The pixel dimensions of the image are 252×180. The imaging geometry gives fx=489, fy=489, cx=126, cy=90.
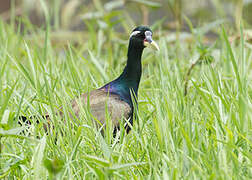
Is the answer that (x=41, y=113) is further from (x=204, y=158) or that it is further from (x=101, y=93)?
(x=204, y=158)

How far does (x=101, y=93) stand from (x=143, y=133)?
0.66 metres

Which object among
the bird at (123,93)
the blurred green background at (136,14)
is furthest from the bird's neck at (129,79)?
the blurred green background at (136,14)

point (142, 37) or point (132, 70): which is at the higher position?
point (142, 37)

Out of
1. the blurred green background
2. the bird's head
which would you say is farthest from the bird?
the blurred green background

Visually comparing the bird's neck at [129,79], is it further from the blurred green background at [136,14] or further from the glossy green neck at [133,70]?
the blurred green background at [136,14]

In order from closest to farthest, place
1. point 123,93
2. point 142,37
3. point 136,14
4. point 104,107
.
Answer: point 104,107, point 123,93, point 142,37, point 136,14

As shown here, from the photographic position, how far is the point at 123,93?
2910 millimetres

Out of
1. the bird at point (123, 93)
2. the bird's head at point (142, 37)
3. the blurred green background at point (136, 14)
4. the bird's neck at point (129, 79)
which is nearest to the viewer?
the bird at point (123, 93)

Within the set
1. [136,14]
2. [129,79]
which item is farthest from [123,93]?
[136,14]

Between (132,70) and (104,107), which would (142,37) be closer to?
(132,70)

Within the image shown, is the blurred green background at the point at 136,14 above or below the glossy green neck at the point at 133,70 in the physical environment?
above

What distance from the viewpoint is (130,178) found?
183 centimetres

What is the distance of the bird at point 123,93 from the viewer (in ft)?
8.73

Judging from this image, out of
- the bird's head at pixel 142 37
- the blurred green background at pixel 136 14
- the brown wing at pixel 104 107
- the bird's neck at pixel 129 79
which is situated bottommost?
the brown wing at pixel 104 107
